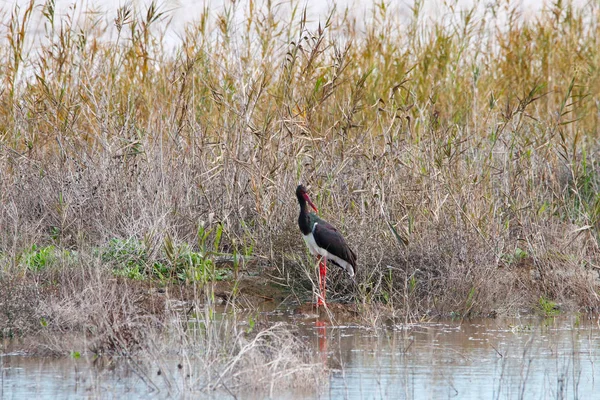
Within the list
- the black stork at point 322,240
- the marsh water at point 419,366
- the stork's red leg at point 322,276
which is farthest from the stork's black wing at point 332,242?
the marsh water at point 419,366

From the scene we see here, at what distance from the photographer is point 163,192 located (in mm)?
8992

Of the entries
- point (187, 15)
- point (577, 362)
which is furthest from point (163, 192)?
point (187, 15)

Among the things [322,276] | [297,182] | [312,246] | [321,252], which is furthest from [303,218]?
[297,182]

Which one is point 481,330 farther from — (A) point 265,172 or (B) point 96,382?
(B) point 96,382

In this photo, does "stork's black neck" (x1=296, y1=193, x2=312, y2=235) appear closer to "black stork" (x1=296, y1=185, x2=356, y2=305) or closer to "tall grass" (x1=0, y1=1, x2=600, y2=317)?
"black stork" (x1=296, y1=185, x2=356, y2=305)

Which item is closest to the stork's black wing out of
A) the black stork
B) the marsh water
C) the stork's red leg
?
the black stork

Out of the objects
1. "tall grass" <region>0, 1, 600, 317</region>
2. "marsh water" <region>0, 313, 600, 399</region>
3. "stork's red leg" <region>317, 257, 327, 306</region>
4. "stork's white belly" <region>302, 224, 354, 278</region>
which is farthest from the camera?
"tall grass" <region>0, 1, 600, 317</region>

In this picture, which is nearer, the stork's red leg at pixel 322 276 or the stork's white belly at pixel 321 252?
the stork's white belly at pixel 321 252

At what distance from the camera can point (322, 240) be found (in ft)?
26.5

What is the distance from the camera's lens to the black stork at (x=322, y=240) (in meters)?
8.06

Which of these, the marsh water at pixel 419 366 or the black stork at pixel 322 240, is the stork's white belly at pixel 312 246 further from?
the marsh water at pixel 419 366

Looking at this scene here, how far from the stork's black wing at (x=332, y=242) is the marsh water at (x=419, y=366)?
1.79 ft

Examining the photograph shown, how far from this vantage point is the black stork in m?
8.06

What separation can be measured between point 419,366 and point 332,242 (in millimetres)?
1821
